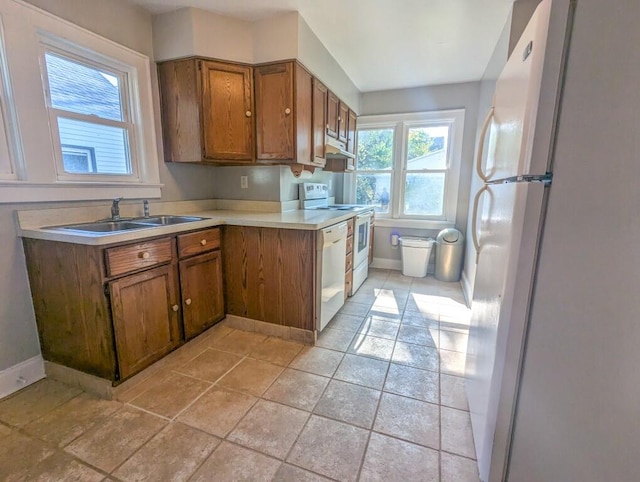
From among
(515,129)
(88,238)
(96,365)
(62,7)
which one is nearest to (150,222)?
(88,238)

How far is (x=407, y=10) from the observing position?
2.21 metres

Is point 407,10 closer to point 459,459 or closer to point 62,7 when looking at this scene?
point 62,7

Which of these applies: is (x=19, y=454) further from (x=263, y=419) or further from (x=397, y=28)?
(x=397, y=28)

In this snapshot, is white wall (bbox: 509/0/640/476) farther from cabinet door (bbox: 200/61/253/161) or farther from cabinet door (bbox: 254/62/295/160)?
cabinet door (bbox: 200/61/253/161)

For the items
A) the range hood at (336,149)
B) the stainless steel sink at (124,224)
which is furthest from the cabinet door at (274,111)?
the stainless steel sink at (124,224)

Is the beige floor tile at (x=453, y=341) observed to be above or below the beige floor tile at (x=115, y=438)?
above

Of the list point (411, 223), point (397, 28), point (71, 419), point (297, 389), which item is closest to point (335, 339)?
point (297, 389)

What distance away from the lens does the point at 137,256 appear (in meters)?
1.71

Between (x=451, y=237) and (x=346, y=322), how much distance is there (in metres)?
1.91

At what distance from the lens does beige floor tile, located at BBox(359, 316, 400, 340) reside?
242 centimetres

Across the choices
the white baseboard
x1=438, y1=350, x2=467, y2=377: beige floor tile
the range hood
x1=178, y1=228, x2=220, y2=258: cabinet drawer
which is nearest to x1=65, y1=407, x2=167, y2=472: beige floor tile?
the white baseboard

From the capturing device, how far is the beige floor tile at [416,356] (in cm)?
202

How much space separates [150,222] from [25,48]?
1.14 metres

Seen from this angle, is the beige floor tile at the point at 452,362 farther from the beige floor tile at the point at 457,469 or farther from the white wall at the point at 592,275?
the white wall at the point at 592,275
